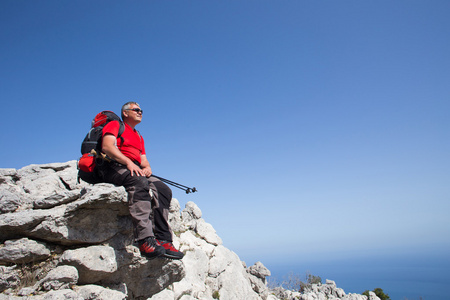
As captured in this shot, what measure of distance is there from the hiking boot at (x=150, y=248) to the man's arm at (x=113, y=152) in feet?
5.79

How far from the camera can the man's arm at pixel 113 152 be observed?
6.59m

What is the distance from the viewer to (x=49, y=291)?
219 inches

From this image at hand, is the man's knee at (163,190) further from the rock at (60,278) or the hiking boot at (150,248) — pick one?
the rock at (60,278)

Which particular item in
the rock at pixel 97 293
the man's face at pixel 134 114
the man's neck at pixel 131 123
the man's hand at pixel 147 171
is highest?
the man's face at pixel 134 114

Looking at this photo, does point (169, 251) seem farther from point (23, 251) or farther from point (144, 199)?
point (23, 251)

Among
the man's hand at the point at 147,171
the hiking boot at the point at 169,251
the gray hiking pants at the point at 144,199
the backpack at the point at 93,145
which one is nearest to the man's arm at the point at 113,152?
the gray hiking pants at the point at 144,199

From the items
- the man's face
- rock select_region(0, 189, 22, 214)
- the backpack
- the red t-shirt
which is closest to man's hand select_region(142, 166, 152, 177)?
the red t-shirt

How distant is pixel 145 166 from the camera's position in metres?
7.82

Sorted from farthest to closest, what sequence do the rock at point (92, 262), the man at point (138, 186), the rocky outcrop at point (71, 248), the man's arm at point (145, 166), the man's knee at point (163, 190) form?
the man's arm at point (145, 166) < the man's knee at point (163, 190) < the man at point (138, 186) < the rock at point (92, 262) < the rocky outcrop at point (71, 248)

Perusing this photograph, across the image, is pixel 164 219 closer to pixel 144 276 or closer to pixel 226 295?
pixel 144 276

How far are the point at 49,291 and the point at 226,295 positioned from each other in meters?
9.89

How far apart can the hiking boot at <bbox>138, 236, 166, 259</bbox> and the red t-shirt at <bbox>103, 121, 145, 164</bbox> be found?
2.37 meters

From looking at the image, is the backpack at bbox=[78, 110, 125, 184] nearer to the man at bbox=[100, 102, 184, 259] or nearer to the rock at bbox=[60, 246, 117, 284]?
the man at bbox=[100, 102, 184, 259]

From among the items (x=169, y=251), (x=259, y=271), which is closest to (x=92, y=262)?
(x=169, y=251)
